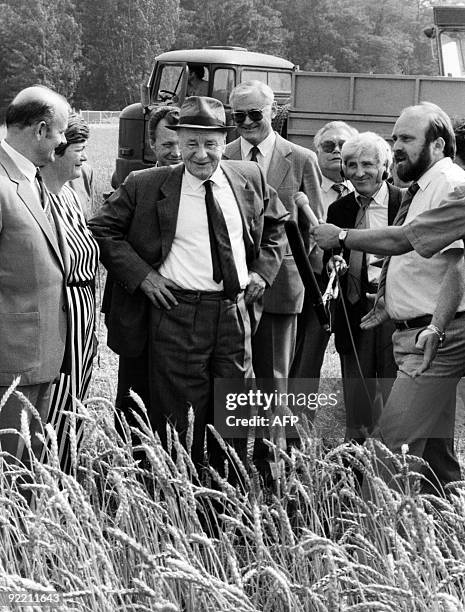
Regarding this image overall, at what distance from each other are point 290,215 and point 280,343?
2.07 ft

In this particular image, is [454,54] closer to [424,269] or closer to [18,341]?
[424,269]

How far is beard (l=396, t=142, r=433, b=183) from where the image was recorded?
3.84 meters

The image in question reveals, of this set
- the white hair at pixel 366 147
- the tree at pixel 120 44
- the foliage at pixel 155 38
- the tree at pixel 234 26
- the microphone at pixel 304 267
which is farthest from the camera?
the tree at pixel 120 44

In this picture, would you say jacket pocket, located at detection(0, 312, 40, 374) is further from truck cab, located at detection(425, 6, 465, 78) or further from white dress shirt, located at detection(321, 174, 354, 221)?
truck cab, located at detection(425, 6, 465, 78)

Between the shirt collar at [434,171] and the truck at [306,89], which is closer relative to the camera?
the shirt collar at [434,171]

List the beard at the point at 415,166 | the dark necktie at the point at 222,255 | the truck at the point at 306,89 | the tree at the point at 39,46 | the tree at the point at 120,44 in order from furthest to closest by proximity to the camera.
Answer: the tree at the point at 120,44 → the tree at the point at 39,46 → the truck at the point at 306,89 → the dark necktie at the point at 222,255 → the beard at the point at 415,166

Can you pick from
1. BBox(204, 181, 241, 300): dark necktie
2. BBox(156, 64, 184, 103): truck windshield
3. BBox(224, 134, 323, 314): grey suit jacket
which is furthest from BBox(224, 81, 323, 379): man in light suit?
BBox(156, 64, 184, 103): truck windshield

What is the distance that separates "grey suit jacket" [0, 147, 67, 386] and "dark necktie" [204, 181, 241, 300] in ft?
2.19

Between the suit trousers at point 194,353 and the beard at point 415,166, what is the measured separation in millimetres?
823

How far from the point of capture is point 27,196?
371cm

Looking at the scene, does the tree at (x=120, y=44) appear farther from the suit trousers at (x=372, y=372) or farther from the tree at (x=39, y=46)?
the suit trousers at (x=372, y=372)

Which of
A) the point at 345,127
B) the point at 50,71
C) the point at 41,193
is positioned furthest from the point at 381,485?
the point at 50,71

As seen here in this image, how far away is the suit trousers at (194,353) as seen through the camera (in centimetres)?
419

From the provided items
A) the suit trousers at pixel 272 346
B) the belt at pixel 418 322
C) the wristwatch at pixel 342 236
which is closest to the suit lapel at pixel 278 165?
the suit trousers at pixel 272 346
